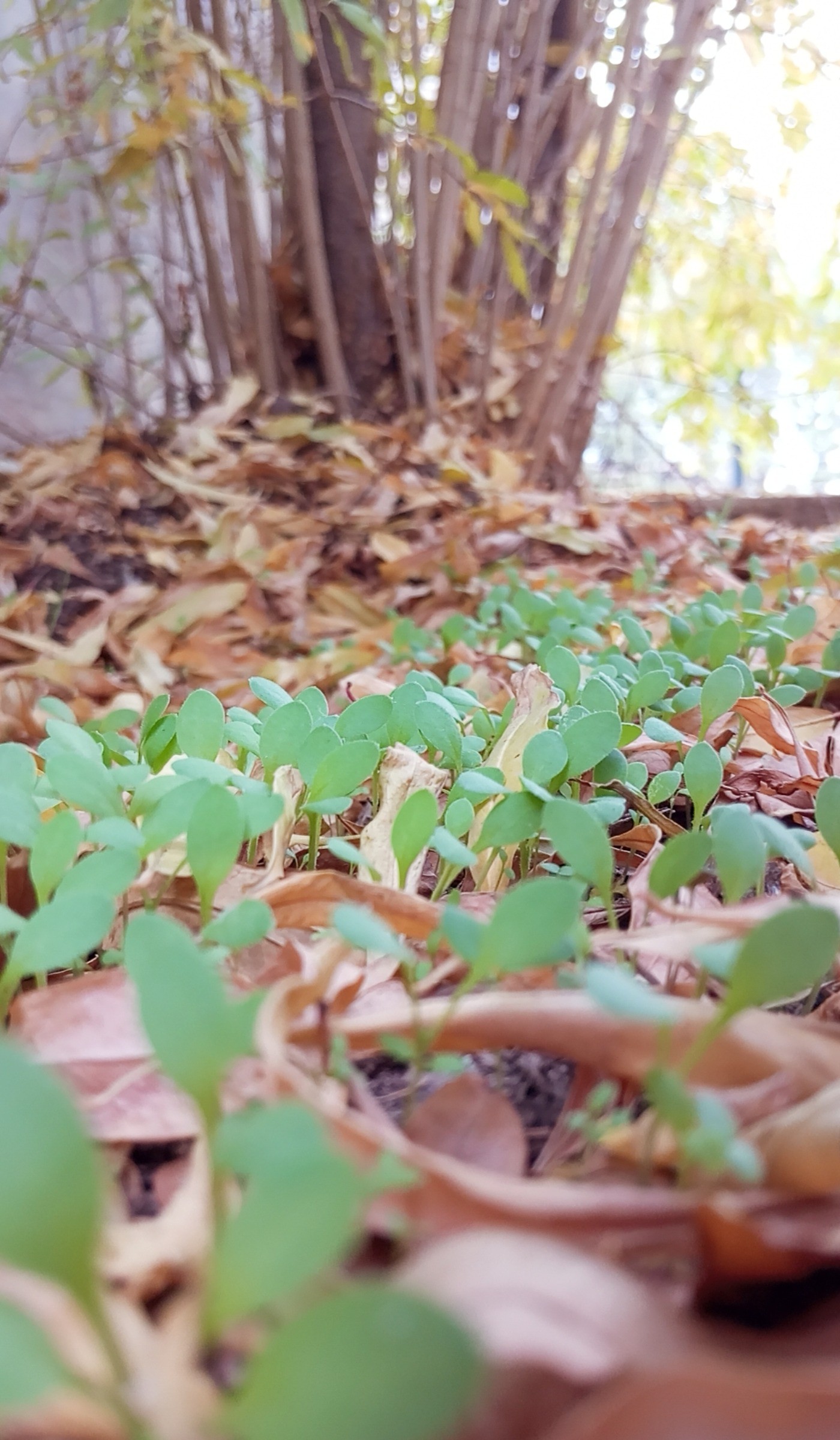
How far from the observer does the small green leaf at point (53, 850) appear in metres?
0.39

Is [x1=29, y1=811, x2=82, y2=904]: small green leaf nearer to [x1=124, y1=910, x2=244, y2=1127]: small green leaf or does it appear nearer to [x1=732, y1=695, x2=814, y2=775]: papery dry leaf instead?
[x1=124, y1=910, x2=244, y2=1127]: small green leaf

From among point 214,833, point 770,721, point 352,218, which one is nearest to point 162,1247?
point 214,833

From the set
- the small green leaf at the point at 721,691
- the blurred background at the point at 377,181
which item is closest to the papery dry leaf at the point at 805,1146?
the small green leaf at the point at 721,691

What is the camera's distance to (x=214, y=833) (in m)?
0.38

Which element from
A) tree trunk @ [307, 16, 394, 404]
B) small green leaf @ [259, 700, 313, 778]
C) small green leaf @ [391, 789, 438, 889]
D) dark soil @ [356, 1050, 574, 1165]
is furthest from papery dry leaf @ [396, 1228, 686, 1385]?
tree trunk @ [307, 16, 394, 404]

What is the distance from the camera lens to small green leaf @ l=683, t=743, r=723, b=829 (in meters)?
0.49

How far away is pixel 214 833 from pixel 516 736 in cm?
27

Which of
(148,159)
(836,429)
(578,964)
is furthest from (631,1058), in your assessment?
(836,429)

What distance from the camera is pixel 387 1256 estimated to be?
247 millimetres

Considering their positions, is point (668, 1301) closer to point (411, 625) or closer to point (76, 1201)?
point (76, 1201)

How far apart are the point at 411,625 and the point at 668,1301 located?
3.41ft

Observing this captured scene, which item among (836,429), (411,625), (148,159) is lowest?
Answer: (411,625)

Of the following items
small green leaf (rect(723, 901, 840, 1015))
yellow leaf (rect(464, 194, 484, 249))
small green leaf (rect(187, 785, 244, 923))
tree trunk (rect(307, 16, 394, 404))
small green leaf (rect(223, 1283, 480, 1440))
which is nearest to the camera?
small green leaf (rect(223, 1283, 480, 1440))

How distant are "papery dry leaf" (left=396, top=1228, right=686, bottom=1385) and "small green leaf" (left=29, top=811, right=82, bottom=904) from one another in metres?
0.24
